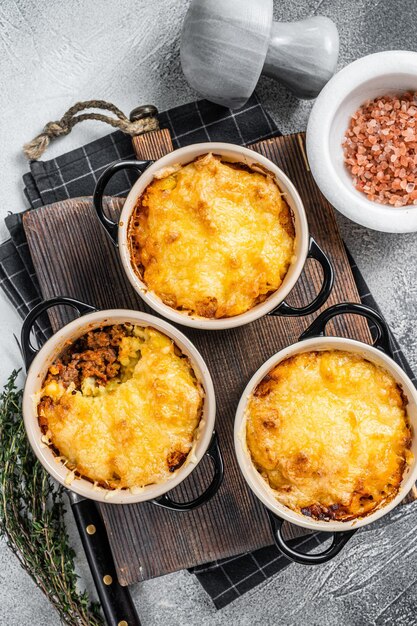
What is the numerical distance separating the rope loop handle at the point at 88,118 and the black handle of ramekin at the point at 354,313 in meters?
0.78

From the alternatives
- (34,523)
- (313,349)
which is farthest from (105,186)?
(34,523)

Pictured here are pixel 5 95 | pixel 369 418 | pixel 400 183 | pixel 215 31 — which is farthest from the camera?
pixel 5 95

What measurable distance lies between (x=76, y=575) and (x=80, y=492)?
0.52m

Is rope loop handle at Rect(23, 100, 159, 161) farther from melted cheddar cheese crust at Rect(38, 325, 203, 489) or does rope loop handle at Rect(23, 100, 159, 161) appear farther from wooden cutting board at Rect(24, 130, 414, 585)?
melted cheddar cheese crust at Rect(38, 325, 203, 489)

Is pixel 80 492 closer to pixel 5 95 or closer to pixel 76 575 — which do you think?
pixel 76 575

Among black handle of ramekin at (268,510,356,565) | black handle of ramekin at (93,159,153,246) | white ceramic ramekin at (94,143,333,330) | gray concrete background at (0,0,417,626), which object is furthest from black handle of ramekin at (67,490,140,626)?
black handle of ramekin at (93,159,153,246)

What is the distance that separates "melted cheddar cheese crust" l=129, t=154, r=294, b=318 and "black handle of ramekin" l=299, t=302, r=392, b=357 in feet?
0.45

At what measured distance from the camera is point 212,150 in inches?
69.2

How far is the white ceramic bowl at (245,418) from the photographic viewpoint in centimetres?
170

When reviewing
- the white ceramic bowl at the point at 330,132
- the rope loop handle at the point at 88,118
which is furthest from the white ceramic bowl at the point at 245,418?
the rope loop handle at the point at 88,118

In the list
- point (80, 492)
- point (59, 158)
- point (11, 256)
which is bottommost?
point (80, 492)

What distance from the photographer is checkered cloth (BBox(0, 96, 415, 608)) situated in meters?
2.10

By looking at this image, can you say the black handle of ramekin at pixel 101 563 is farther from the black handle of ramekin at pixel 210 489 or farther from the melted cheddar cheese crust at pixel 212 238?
the melted cheddar cheese crust at pixel 212 238

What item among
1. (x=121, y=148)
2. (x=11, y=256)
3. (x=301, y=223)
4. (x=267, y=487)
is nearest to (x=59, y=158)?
(x=121, y=148)
